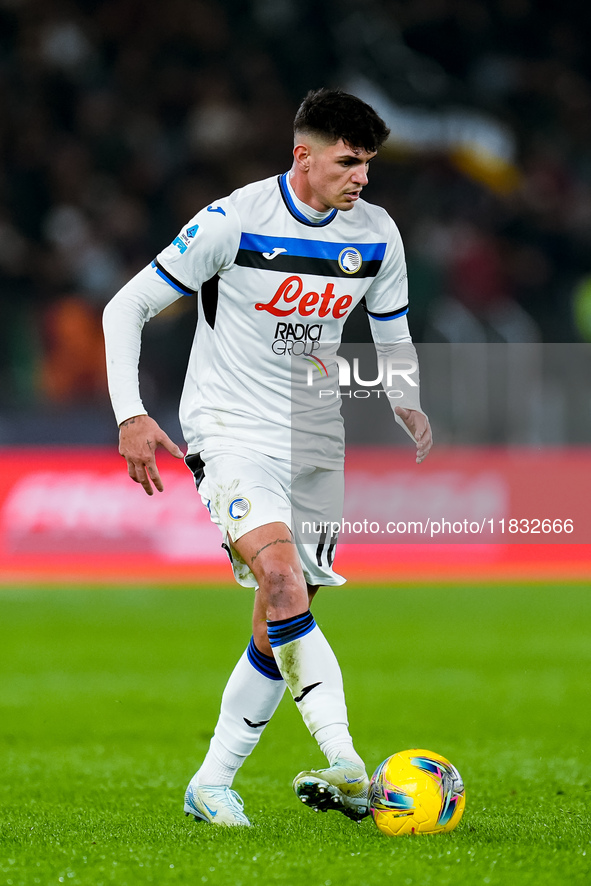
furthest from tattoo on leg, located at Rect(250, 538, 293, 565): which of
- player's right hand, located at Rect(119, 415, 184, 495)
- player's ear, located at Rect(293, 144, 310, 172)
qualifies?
player's ear, located at Rect(293, 144, 310, 172)

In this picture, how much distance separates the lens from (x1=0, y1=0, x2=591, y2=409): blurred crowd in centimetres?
1272

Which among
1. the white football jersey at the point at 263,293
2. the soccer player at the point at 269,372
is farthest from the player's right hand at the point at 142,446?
the white football jersey at the point at 263,293

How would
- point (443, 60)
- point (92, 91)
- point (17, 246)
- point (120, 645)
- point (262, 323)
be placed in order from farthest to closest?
1. point (443, 60)
2. point (92, 91)
3. point (17, 246)
4. point (120, 645)
5. point (262, 323)

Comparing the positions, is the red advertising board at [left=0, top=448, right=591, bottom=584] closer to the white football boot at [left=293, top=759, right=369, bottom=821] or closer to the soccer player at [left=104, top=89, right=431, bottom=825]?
the soccer player at [left=104, top=89, right=431, bottom=825]

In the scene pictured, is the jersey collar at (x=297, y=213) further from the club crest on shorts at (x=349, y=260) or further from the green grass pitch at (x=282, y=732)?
the green grass pitch at (x=282, y=732)

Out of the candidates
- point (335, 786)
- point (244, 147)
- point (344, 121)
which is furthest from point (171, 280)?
point (244, 147)

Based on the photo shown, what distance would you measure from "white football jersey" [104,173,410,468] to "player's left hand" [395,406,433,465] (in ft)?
1.01

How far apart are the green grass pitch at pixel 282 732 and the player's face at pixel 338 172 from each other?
1954 millimetres

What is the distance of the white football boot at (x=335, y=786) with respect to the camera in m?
3.63

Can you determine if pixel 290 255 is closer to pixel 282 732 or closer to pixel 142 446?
pixel 142 446

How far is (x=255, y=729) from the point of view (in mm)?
4180

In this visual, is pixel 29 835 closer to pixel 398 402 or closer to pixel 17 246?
pixel 398 402

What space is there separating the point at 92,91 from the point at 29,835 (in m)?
12.4

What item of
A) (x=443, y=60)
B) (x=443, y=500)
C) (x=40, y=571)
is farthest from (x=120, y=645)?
(x=443, y=60)
